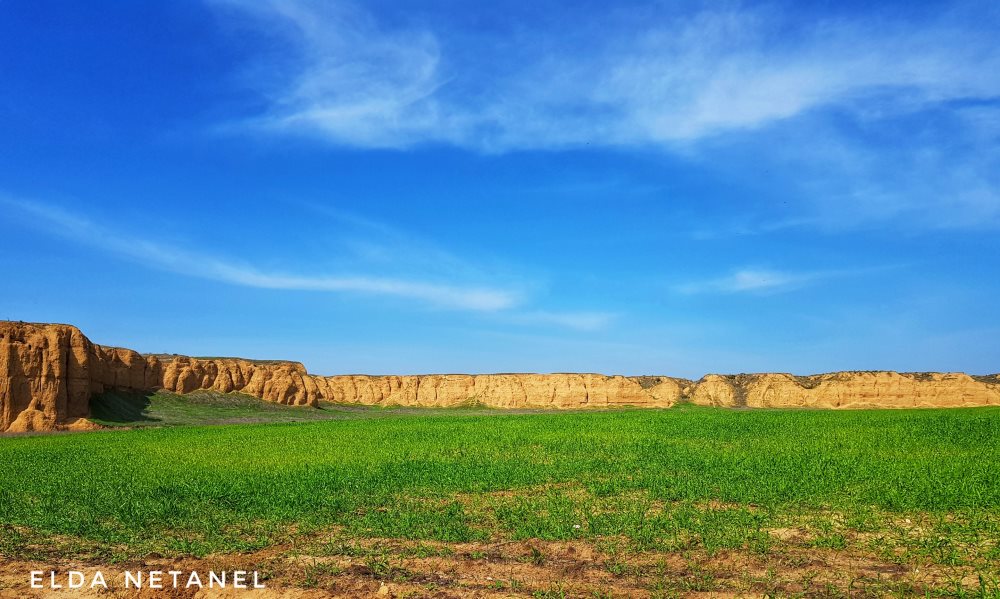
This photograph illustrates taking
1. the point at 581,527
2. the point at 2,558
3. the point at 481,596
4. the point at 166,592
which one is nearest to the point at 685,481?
the point at 581,527

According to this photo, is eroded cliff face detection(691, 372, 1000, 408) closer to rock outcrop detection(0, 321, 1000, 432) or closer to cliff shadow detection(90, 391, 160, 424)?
rock outcrop detection(0, 321, 1000, 432)

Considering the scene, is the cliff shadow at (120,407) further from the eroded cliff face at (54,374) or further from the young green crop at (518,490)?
the young green crop at (518,490)

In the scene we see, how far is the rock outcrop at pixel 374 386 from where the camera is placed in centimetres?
4894

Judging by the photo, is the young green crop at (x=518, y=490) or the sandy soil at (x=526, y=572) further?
the young green crop at (x=518, y=490)

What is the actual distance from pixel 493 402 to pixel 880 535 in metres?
93.3

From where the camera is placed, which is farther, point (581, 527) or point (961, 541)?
point (581, 527)

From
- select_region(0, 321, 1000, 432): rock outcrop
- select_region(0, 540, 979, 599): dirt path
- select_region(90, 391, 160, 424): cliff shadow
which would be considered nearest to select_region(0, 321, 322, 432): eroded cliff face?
select_region(0, 321, 1000, 432): rock outcrop

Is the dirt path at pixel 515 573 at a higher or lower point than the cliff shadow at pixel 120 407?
higher

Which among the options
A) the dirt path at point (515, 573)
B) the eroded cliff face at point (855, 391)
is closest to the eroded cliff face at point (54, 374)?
the dirt path at point (515, 573)

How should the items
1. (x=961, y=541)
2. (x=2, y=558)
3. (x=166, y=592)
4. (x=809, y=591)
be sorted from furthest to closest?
(x=2, y=558) < (x=961, y=541) < (x=166, y=592) < (x=809, y=591)

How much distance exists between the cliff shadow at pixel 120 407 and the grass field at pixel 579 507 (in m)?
36.7

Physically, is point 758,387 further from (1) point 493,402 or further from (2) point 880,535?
(2) point 880,535

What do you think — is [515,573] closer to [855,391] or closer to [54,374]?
[54,374]

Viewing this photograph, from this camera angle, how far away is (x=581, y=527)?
1094cm
